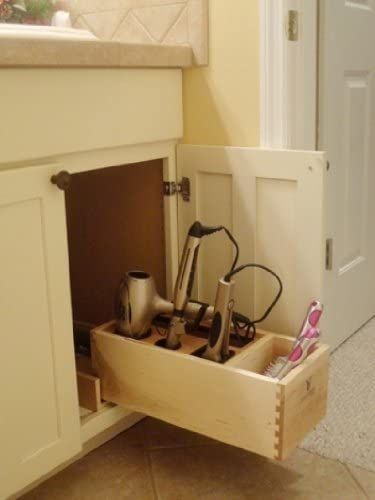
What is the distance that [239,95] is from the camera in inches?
55.9

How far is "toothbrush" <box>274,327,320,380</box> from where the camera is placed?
1225 mm

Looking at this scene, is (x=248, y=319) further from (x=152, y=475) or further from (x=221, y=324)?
(x=152, y=475)

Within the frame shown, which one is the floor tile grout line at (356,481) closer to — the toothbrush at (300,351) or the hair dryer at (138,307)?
the toothbrush at (300,351)

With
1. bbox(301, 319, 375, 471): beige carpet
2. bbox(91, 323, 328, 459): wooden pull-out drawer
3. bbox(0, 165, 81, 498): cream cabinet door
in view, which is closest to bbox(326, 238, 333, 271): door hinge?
bbox(301, 319, 375, 471): beige carpet

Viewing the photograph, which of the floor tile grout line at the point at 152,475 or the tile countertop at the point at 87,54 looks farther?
the floor tile grout line at the point at 152,475

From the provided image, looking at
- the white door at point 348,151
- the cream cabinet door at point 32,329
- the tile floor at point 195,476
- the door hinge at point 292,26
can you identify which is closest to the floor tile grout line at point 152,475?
the tile floor at point 195,476

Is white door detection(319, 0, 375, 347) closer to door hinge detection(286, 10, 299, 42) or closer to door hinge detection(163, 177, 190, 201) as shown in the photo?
door hinge detection(286, 10, 299, 42)

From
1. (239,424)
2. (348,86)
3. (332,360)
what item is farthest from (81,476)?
(348,86)

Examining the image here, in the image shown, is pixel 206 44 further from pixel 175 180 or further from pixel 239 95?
pixel 175 180

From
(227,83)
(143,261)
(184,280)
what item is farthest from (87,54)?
(143,261)

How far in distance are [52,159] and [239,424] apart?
23.5 inches

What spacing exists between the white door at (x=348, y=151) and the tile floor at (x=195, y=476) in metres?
0.58

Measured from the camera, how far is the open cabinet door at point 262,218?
131 cm

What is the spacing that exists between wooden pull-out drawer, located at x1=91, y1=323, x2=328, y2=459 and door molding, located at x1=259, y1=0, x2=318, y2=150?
0.45m
